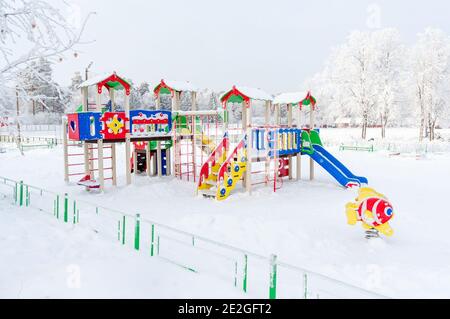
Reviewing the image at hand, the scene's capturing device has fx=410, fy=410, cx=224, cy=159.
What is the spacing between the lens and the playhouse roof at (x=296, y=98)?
16.5m

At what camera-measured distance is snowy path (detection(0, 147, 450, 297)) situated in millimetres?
7051

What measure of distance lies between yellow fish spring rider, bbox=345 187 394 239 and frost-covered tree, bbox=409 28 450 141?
3008cm

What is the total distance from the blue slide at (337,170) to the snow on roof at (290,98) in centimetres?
197

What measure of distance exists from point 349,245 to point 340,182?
7169 mm

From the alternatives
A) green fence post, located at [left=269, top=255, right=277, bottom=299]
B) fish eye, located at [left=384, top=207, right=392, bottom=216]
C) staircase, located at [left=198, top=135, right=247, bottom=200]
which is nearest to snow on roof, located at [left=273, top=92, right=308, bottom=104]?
staircase, located at [left=198, top=135, right=247, bottom=200]

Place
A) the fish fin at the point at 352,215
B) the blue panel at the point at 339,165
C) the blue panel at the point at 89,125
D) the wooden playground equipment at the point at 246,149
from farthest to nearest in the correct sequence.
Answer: the blue panel at the point at 339,165 < the blue panel at the point at 89,125 < the wooden playground equipment at the point at 246,149 < the fish fin at the point at 352,215

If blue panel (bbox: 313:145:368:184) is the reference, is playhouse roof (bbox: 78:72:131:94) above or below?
above

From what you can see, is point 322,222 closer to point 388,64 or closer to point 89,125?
point 89,125

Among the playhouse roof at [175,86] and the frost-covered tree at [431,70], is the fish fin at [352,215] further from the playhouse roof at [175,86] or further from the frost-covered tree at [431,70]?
the frost-covered tree at [431,70]

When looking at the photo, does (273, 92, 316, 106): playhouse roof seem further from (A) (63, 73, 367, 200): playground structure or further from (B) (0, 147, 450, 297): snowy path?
(B) (0, 147, 450, 297): snowy path

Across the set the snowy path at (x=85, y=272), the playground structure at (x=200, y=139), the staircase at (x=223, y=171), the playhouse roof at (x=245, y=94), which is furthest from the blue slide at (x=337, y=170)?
the snowy path at (x=85, y=272)

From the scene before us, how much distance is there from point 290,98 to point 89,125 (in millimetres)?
7955

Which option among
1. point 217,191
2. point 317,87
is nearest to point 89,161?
point 217,191
